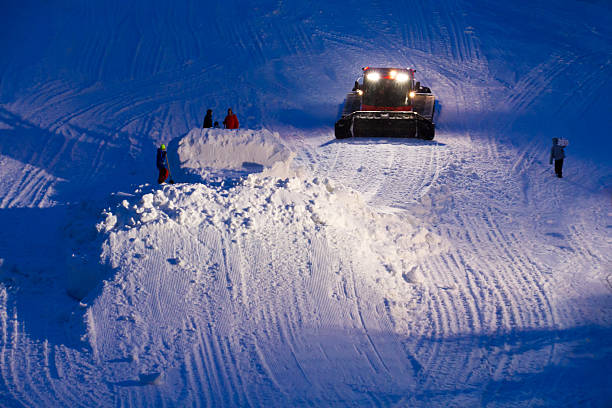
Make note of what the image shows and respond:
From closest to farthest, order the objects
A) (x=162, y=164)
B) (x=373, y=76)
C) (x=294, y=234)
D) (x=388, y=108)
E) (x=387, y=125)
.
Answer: (x=294, y=234)
(x=162, y=164)
(x=387, y=125)
(x=388, y=108)
(x=373, y=76)

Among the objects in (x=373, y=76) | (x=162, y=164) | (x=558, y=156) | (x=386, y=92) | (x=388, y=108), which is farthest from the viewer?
(x=373, y=76)

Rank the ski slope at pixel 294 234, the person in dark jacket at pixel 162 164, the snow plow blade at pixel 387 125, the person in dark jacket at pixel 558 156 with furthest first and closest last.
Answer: the snow plow blade at pixel 387 125, the person in dark jacket at pixel 558 156, the person in dark jacket at pixel 162 164, the ski slope at pixel 294 234

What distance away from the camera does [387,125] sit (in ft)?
53.9

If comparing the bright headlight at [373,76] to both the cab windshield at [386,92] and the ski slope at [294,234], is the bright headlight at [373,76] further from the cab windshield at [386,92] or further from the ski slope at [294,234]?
the ski slope at [294,234]

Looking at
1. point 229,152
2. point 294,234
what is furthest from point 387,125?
point 294,234

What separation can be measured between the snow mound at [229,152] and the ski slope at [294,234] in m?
0.04

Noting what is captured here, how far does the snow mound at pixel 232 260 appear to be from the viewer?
30.0 ft

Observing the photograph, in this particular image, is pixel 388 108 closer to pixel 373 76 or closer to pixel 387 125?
pixel 387 125

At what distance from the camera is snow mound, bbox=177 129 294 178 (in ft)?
44.1

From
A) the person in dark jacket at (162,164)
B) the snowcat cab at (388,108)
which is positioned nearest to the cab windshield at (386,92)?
the snowcat cab at (388,108)

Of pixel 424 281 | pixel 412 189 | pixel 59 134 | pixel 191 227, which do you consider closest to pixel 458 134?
pixel 412 189

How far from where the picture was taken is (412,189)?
46.4 ft

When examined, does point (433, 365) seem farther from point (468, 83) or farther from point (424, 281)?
point (468, 83)

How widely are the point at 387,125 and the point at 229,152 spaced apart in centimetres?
468
